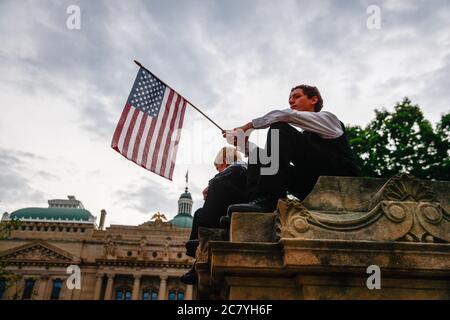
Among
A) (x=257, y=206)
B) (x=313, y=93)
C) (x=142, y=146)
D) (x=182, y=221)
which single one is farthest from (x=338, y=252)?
(x=182, y=221)

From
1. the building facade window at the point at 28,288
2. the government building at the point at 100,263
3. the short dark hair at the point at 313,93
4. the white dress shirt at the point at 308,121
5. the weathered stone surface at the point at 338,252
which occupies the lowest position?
the weathered stone surface at the point at 338,252

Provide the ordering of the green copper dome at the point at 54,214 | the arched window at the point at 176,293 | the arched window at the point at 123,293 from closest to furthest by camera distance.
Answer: the arched window at the point at 123,293 → the arched window at the point at 176,293 → the green copper dome at the point at 54,214

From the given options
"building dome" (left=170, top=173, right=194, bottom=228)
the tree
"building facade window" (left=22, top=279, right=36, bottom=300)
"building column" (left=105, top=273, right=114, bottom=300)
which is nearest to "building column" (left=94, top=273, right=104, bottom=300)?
"building column" (left=105, top=273, right=114, bottom=300)

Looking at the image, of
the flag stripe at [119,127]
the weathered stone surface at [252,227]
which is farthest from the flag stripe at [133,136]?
the weathered stone surface at [252,227]

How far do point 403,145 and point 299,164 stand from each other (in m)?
20.2

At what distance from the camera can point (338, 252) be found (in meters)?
2.50

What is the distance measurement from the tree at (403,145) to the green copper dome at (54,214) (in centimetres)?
5614

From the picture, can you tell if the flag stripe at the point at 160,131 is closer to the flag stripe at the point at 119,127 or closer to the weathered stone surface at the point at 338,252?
the flag stripe at the point at 119,127

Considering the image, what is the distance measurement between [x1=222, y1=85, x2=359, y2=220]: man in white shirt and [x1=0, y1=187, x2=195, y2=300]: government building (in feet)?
Result: 171

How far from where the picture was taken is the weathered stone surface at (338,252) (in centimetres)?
248

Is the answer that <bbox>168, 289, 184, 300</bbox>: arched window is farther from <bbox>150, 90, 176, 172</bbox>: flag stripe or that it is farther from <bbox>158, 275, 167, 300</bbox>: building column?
<bbox>150, 90, 176, 172</bbox>: flag stripe

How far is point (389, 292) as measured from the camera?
2525 mm
